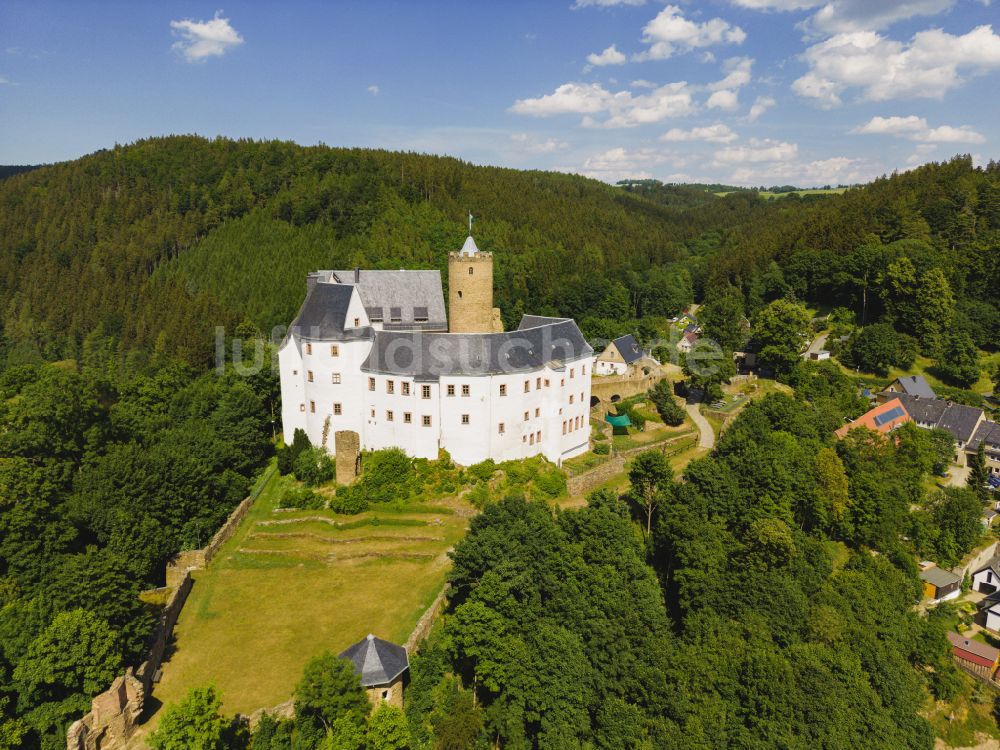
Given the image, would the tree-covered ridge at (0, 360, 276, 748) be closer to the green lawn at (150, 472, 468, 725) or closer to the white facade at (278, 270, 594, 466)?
the green lawn at (150, 472, 468, 725)

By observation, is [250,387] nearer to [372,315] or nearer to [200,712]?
[372,315]

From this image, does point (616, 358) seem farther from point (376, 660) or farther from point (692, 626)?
point (376, 660)

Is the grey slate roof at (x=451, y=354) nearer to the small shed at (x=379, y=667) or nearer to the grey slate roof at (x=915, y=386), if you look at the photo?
the small shed at (x=379, y=667)

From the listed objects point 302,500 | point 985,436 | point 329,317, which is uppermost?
point 329,317

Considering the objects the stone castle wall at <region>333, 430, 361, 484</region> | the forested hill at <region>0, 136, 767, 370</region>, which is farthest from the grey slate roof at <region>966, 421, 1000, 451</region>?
the stone castle wall at <region>333, 430, 361, 484</region>

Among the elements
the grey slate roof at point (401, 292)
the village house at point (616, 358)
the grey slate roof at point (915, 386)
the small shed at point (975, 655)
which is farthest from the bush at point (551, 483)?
the grey slate roof at point (915, 386)

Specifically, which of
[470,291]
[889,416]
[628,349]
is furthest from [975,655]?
[470,291]

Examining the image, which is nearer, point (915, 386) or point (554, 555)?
point (554, 555)

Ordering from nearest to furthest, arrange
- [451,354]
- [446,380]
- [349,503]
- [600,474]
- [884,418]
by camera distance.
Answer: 1. [349,503]
2. [446,380]
3. [451,354]
4. [600,474]
5. [884,418]
